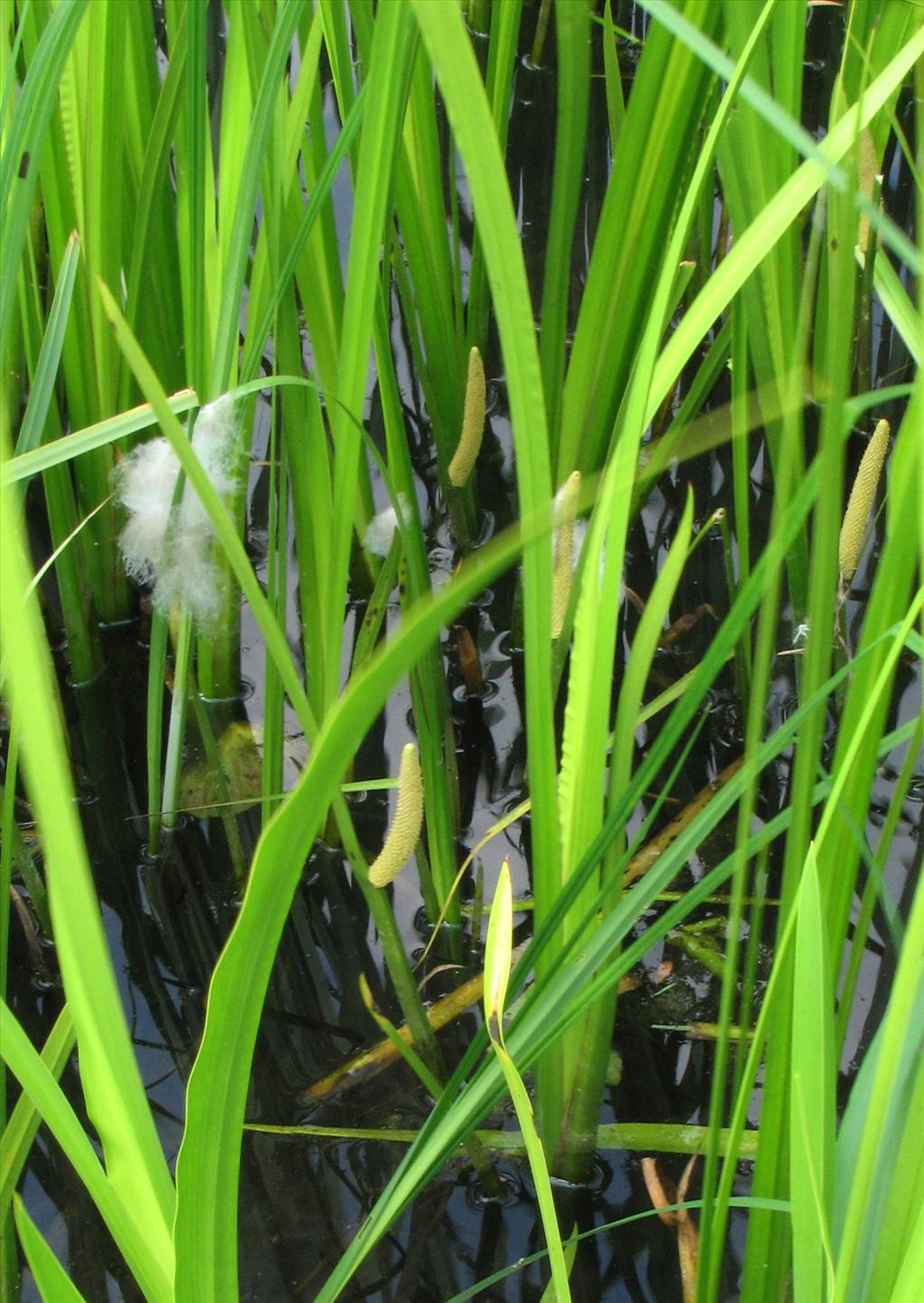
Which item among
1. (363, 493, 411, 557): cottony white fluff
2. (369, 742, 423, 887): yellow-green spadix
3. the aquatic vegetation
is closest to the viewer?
the aquatic vegetation

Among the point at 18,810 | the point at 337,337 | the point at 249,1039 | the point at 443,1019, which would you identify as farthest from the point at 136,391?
the point at 249,1039

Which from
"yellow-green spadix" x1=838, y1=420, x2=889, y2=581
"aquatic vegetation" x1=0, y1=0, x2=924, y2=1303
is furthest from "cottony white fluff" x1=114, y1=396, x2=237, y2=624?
"yellow-green spadix" x1=838, y1=420, x2=889, y2=581

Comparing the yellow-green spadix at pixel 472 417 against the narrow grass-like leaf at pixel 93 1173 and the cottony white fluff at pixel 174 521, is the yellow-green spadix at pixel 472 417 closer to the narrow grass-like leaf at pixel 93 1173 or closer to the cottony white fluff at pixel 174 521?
the cottony white fluff at pixel 174 521

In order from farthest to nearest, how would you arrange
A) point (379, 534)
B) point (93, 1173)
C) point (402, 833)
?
point (379, 534) < point (402, 833) < point (93, 1173)

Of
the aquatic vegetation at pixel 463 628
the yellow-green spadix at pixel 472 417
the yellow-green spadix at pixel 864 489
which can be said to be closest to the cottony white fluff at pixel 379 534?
the aquatic vegetation at pixel 463 628

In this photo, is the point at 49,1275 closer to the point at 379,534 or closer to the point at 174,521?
the point at 174,521

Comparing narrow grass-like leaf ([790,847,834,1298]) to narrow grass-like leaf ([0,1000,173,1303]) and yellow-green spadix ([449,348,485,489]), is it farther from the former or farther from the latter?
yellow-green spadix ([449,348,485,489])

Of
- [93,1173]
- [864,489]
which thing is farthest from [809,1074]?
[864,489]

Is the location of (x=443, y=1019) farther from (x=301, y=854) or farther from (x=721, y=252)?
(x=721, y=252)

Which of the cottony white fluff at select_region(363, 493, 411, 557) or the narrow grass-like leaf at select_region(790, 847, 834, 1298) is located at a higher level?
the cottony white fluff at select_region(363, 493, 411, 557)
